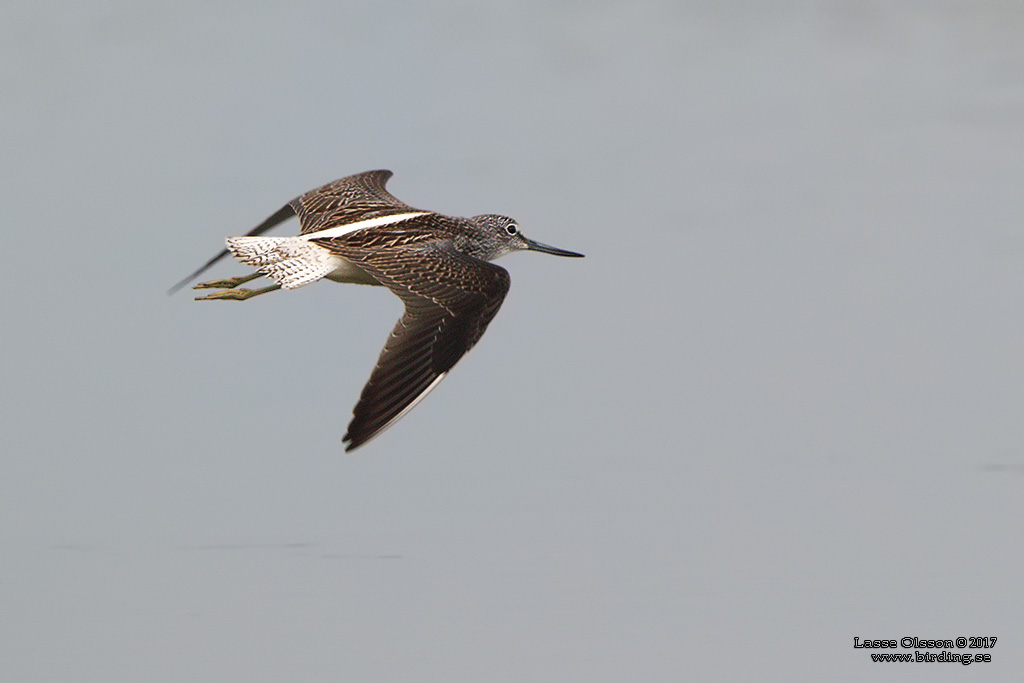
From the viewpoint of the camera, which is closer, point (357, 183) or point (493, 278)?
point (493, 278)

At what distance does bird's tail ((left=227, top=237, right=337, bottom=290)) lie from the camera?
10.9m

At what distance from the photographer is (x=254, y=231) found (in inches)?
539

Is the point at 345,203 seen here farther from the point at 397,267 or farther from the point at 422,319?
the point at 422,319

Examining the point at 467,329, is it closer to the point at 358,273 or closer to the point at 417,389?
the point at 417,389

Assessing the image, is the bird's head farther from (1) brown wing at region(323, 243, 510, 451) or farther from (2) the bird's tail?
(2) the bird's tail

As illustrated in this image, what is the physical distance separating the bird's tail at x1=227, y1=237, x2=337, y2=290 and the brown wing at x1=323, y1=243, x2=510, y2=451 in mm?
187

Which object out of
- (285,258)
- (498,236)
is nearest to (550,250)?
(498,236)

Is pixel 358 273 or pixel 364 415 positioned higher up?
pixel 358 273

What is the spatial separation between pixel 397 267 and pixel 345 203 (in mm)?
2623

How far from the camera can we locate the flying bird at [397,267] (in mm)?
9406

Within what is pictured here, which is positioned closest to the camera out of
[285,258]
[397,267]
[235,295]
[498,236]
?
[397,267]

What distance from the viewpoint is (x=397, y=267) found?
10.6m

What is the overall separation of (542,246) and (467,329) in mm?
3982

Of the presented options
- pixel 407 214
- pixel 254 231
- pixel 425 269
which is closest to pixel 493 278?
pixel 425 269
